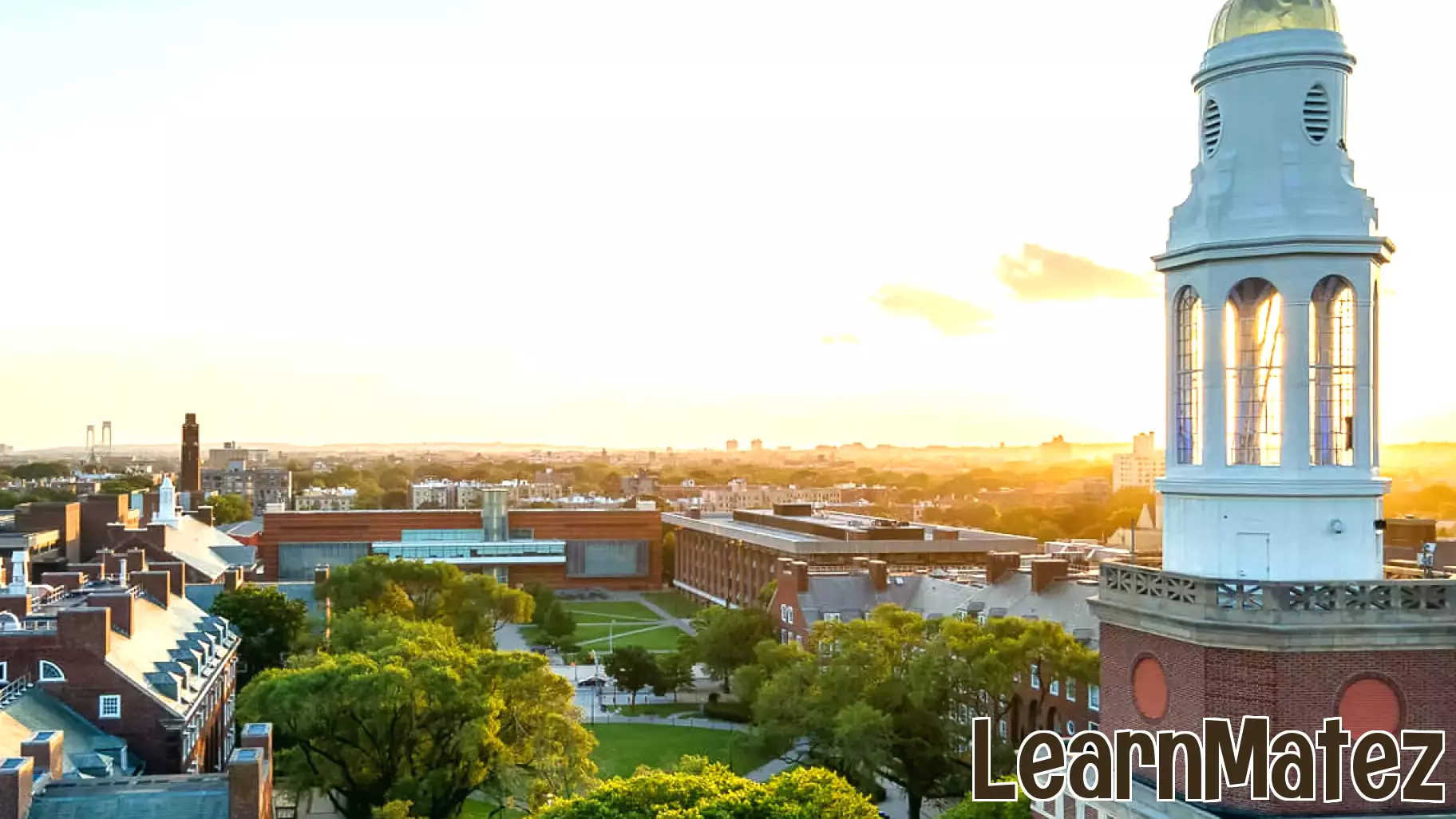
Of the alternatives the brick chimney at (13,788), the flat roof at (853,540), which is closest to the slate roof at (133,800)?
the brick chimney at (13,788)

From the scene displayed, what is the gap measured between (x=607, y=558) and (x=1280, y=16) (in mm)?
130208

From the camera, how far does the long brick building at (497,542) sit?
442ft

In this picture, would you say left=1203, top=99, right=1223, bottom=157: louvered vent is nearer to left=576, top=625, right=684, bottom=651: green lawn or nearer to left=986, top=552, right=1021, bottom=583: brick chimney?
left=986, top=552, right=1021, bottom=583: brick chimney

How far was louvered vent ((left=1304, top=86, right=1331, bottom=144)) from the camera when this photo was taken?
1548cm

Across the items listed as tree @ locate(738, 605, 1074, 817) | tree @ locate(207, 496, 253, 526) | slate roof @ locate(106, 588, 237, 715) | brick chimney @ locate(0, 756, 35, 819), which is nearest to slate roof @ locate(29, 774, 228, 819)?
brick chimney @ locate(0, 756, 35, 819)

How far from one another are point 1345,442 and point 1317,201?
2.90 meters

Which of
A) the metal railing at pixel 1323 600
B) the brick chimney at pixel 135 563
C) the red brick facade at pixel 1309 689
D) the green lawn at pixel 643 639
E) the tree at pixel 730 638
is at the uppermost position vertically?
the metal railing at pixel 1323 600

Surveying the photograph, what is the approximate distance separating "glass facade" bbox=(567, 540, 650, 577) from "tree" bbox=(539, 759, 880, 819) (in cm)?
10977

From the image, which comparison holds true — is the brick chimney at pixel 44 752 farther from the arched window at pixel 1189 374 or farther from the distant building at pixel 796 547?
the distant building at pixel 796 547

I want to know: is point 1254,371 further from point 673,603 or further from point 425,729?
point 673,603

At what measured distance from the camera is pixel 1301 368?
15125 mm

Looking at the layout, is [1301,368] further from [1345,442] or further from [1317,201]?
[1317,201]

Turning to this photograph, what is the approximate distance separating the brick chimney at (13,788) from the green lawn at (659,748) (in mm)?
26212

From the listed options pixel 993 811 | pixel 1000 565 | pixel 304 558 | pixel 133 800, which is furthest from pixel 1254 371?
pixel 304 558
